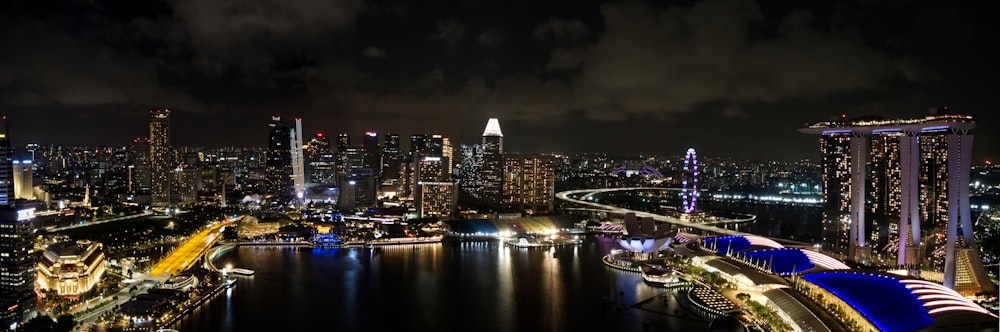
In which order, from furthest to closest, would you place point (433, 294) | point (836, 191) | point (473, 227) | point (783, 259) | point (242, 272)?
point (473, 227) → point (836, 191) → point (242, 272) → point (783, 259) → point (433, 294)

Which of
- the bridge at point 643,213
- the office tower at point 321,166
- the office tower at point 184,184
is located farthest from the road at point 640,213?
the office tower at point 184,184

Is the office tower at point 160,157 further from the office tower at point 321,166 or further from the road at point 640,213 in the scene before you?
the road at point 640,213

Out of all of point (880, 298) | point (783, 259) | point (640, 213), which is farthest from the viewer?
point (640, 213)

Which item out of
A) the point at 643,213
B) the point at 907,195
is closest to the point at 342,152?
the point at 643,213

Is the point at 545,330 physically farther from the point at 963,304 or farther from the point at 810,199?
the point at 810,199

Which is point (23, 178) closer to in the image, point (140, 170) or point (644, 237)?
point (140, 170)

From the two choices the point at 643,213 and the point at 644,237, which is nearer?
the point at 644,237
